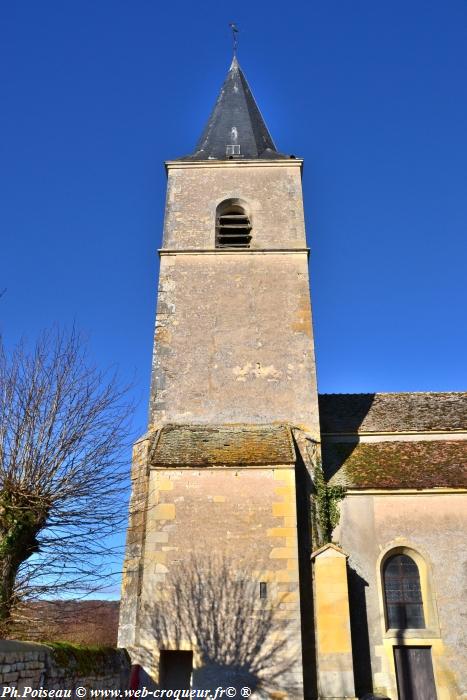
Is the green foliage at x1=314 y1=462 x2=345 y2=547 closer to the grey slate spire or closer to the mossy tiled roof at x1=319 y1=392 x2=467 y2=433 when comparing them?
the mossy tiled roof at x1=319 y1=392 x2=467 y2=433

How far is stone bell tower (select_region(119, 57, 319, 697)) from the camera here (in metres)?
9.46

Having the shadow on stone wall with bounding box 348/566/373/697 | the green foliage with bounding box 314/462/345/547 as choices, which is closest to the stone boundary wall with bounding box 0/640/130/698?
the shadow on stone wall with bounding box 348/566/373/697

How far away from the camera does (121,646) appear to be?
957 cm

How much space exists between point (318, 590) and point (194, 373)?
16.4 feet

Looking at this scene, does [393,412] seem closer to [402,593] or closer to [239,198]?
[402,593]

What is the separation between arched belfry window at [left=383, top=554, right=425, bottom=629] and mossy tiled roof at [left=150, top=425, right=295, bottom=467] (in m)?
2.79

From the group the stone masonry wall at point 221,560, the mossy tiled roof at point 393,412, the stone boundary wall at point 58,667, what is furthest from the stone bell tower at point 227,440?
the mossy tiled roof at point 393,412

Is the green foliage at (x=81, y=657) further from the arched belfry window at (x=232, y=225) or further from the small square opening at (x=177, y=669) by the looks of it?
the arched belfry window at (x=232, y=225)

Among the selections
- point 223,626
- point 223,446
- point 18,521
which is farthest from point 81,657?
point 223,446

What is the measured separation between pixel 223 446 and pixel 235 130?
10.8 metres

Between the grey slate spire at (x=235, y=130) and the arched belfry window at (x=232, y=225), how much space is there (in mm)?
1580

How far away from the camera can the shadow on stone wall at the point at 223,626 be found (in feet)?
29.9

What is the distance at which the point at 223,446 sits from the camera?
1119 cm

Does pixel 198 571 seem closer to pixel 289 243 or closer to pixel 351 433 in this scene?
pixel 351 433
